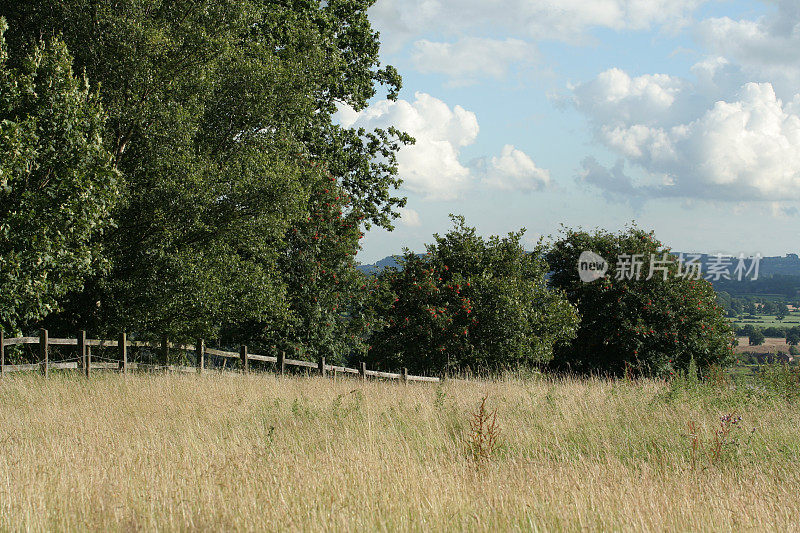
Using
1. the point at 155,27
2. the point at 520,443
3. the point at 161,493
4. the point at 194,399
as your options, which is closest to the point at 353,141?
the point at 155,27

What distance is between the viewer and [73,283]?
13.5 meters

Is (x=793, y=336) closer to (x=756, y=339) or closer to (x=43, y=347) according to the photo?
(x=756, y=339)

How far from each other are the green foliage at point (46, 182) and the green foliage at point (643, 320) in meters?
23.9

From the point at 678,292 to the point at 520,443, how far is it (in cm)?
A: 2587

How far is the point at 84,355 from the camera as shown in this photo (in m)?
15.5

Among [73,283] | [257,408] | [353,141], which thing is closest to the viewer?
[257,408]

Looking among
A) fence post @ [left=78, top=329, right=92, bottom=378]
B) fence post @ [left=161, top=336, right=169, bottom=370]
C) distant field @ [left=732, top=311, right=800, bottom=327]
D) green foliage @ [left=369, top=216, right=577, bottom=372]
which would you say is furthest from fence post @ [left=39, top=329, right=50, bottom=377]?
distant field @ [left=732, top=311, right=800, bottom=327]

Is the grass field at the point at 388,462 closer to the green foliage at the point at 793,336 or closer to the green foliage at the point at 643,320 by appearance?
the green foliage at the point at 643,320

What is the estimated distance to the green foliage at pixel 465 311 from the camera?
2458cm

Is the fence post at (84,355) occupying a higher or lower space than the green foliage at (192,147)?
lower

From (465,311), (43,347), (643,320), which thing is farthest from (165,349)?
(643,320)

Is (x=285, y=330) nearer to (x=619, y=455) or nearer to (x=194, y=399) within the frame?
(x=194, y=399)

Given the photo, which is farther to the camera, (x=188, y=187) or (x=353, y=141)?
(x=353, y=141)

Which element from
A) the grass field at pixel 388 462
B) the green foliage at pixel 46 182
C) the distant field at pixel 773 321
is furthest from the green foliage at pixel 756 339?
the green foliage at pixel 46 182
